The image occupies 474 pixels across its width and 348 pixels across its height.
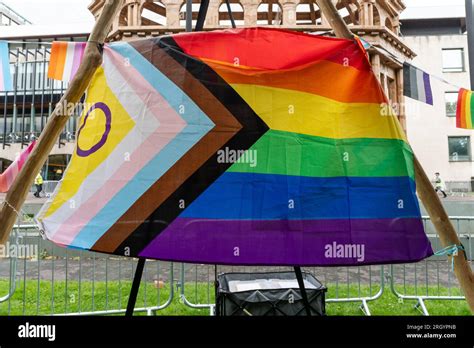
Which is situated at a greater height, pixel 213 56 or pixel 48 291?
pixel 213 56

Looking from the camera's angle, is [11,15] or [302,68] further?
[11,15]

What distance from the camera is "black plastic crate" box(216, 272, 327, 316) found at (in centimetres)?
353

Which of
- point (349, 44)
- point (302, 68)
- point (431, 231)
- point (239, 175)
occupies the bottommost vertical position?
point (431, 231)

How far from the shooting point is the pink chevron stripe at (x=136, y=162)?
2471 mm

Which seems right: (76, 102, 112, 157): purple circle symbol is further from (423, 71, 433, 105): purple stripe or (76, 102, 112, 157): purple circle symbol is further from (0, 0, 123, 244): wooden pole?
(423, 71, 433, 105): purple stripe

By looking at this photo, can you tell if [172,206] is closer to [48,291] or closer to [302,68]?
[302,68]

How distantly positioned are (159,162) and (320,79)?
148cm

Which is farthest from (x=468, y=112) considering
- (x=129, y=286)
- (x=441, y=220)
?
(x=129, y=286)

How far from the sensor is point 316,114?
258cm

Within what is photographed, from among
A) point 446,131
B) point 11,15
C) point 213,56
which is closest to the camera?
point 213,56

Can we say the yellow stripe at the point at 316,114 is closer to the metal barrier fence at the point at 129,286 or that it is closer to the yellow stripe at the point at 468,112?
the metal barrier fence at the point at 129,286
